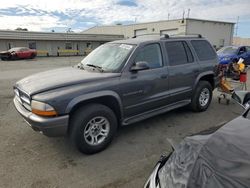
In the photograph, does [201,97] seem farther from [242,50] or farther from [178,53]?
[242,50]

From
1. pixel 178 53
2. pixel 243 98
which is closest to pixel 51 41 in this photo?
pixel 178 53

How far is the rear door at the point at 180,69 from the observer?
4750mm

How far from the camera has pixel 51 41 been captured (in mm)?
36906

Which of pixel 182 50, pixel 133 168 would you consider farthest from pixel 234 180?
pixel 182 50

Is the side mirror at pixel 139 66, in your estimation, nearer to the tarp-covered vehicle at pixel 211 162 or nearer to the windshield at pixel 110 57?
the windshield at pixel 110 57

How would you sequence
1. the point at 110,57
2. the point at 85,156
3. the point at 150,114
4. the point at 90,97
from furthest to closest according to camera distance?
the point at 150,114 < the point at 110,57 < the point at 85,156 < the point at 90,97

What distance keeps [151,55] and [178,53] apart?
86 cm

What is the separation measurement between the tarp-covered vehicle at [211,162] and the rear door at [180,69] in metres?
2.56

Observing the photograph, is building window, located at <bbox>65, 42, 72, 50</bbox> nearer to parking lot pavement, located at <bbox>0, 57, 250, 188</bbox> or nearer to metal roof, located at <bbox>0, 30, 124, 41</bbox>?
metal roof, located at <bbox>0, 30, 124, 41</bbox>

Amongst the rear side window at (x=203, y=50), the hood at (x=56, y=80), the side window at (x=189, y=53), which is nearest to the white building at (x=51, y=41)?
the hood at (x=56, y=80)

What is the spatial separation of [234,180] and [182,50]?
156 inches

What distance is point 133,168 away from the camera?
329 centimetres

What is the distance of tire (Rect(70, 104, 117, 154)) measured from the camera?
3.43m

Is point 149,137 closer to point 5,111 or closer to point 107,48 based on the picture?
Answer: point 107,48
